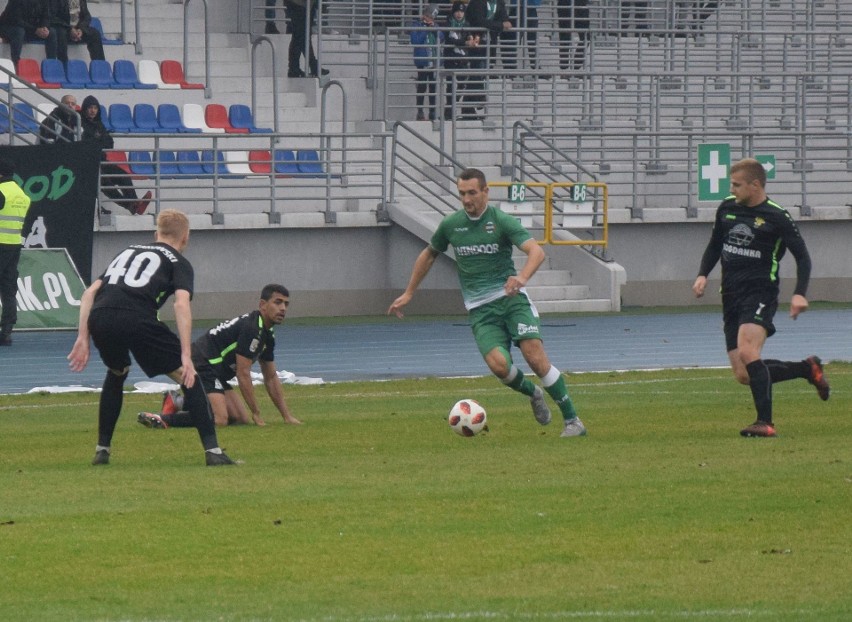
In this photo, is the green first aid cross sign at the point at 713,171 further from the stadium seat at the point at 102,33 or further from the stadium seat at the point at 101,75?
the stadium seat at the point at 102,33

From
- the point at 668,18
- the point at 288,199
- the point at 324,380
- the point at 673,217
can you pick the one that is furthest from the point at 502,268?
the point at 668,18

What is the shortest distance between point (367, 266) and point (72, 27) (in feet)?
→ 22.3

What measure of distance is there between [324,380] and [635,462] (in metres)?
8.32

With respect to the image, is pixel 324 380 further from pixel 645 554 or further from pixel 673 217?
pixel 673 217

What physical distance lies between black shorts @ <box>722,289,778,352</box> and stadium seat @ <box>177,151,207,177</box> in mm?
17348

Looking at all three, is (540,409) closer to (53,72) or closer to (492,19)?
(53,72)

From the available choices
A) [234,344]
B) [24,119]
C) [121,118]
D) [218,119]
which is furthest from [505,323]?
[218,119]

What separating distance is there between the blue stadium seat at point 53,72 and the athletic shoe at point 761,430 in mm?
20110

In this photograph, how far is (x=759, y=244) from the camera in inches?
478

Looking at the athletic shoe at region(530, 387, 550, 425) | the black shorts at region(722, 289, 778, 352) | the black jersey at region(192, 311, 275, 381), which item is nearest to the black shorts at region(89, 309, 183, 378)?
the black jersey at region(192, 311, 275, 381)

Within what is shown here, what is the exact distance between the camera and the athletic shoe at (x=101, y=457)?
11.3 meters

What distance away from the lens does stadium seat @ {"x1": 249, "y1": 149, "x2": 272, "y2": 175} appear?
2931 centimetres

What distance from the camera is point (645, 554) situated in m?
7.74

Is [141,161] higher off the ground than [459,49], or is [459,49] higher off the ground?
[459,49]
